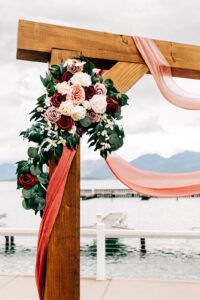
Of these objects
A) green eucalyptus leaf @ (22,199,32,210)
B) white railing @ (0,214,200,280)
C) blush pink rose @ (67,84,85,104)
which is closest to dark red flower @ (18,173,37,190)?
green eucalyptus leaf @ (22,199,32,210)

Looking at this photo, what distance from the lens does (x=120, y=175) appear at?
364 centimetres

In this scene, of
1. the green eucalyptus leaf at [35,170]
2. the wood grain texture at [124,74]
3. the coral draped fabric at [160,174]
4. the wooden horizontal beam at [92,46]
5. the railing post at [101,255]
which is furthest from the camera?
the railing post at [101,255]

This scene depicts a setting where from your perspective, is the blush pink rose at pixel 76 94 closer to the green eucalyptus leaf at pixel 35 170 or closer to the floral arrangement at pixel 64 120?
the floral arrangement at pixel 64 120

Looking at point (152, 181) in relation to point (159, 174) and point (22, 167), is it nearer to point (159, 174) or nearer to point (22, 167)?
point (159, 174)

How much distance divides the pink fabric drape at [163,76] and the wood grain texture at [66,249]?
1133 millimetres

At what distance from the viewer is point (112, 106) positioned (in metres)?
3.34

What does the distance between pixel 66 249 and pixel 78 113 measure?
113cm

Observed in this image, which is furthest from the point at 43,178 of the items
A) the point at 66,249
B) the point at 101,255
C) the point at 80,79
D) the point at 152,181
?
the point at 101,255

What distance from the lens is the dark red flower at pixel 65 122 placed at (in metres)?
3.22

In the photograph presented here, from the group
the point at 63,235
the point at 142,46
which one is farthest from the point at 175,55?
the point at 63,235

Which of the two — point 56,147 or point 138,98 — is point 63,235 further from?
point 138,98

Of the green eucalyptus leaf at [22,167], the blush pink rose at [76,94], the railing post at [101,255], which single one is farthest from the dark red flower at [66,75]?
the railing post at [101,255]

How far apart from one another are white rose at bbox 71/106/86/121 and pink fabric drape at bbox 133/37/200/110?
0.88m

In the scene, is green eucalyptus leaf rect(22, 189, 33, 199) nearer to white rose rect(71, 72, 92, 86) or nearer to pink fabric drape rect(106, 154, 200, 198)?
pink fabric drape rect(106, 154, 200, 198)
